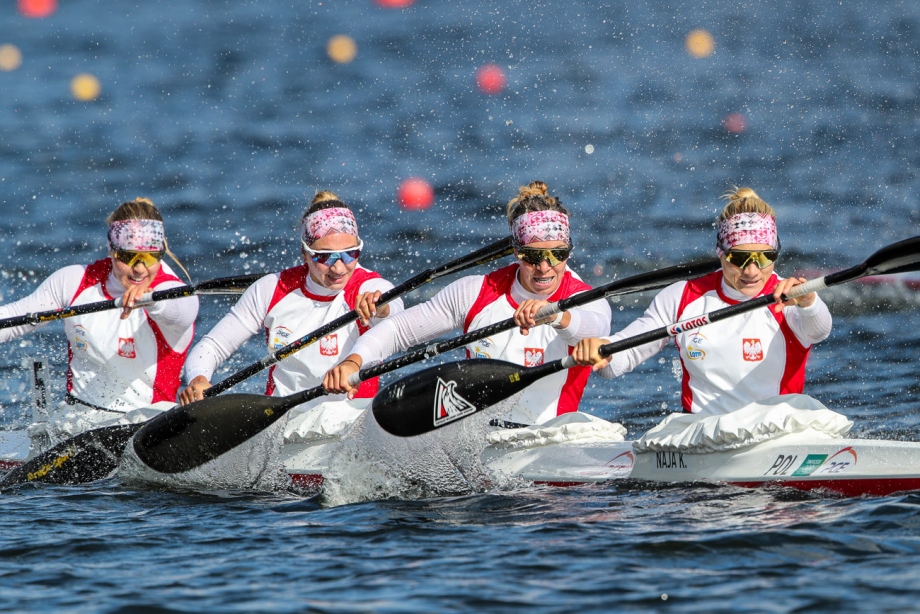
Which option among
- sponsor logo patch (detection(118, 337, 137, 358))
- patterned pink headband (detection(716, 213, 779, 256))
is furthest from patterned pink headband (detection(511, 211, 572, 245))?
sponsor logo patch (detection(118, 337, 137, 358))

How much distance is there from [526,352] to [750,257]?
1.58 metres

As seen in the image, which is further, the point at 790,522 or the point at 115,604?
the point at 790,522

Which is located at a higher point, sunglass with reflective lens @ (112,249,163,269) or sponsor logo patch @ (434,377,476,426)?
sunglass with reflective lens @ (112,249,163,269)

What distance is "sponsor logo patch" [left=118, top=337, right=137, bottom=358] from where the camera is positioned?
9464mm

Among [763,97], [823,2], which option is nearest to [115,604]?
[763,97]

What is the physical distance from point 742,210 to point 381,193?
14390 millimetres

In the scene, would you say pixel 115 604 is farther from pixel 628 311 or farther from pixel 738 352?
pixel 628 311

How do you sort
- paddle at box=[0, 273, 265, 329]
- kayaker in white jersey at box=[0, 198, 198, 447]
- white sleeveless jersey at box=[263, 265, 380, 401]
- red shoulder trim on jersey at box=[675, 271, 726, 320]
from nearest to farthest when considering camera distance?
red shoulder trim on jersey at box=[675, 271, 726, 320]
white sleeveless jersey at box=[263, 265, 380, 401]
paddle at box=[0, 273, 265, 329]
kayaker in white jersey at box=[0, 198, 198, 447]

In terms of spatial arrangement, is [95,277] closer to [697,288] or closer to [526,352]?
[526,352]

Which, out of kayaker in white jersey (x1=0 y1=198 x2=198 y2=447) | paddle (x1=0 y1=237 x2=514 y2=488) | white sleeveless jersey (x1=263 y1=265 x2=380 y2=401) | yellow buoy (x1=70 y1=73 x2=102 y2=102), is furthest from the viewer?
yellow buoy (x1=70 y1=73 x2=102 y2=102)

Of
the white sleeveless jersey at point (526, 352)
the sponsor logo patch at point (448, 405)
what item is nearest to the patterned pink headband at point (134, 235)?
the white sleeveless jersey at point (526, 352)

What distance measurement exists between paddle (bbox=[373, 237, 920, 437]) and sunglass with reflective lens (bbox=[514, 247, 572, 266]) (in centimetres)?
67

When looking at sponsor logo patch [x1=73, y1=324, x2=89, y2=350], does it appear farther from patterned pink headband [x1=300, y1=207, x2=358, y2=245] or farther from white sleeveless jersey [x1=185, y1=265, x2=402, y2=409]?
patterned pink headband [x1=300, y1=207, x2=358, y2=245]

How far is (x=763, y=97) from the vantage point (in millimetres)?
27672
